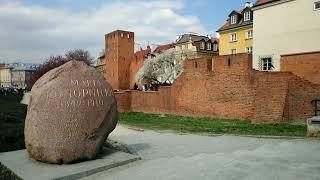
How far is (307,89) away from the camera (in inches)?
716

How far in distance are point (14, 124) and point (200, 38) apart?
194ft

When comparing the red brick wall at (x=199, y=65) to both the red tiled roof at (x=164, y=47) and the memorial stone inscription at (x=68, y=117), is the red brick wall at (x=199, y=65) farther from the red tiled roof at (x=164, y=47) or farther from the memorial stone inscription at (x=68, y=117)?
the red tiled roof at (x=164, y=47)

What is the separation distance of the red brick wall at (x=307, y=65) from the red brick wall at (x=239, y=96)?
2609 mm

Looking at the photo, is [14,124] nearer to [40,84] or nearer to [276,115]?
[40,84]

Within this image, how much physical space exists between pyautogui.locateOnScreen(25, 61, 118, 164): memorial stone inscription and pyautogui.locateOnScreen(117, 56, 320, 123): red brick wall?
1101 cm

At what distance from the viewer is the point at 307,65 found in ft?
68.8

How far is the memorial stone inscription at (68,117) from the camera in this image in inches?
336

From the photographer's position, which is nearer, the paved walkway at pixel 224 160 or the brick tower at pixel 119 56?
the paved walkway at pixel 224 160

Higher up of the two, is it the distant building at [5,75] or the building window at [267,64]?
the distant building at [5,75]

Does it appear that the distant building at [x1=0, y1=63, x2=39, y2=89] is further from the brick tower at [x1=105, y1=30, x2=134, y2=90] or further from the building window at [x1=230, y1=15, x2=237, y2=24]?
the building window at [x1=230, y1=15, x2=237, y2=24]

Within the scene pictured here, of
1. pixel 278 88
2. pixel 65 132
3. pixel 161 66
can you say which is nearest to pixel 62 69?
pixel 65 132

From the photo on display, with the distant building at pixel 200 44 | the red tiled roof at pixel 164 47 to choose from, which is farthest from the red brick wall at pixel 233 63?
the red tiled roof at pixel 164 47

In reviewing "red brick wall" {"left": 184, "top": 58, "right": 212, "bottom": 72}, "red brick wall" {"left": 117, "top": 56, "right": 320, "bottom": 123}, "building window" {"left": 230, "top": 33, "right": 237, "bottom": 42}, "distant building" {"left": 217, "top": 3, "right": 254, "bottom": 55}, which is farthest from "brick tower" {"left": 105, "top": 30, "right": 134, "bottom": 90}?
"red brick wall" {"left": 184, "top": 58, "right": 212, "bottom": 72}

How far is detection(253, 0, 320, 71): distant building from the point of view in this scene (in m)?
25.4
